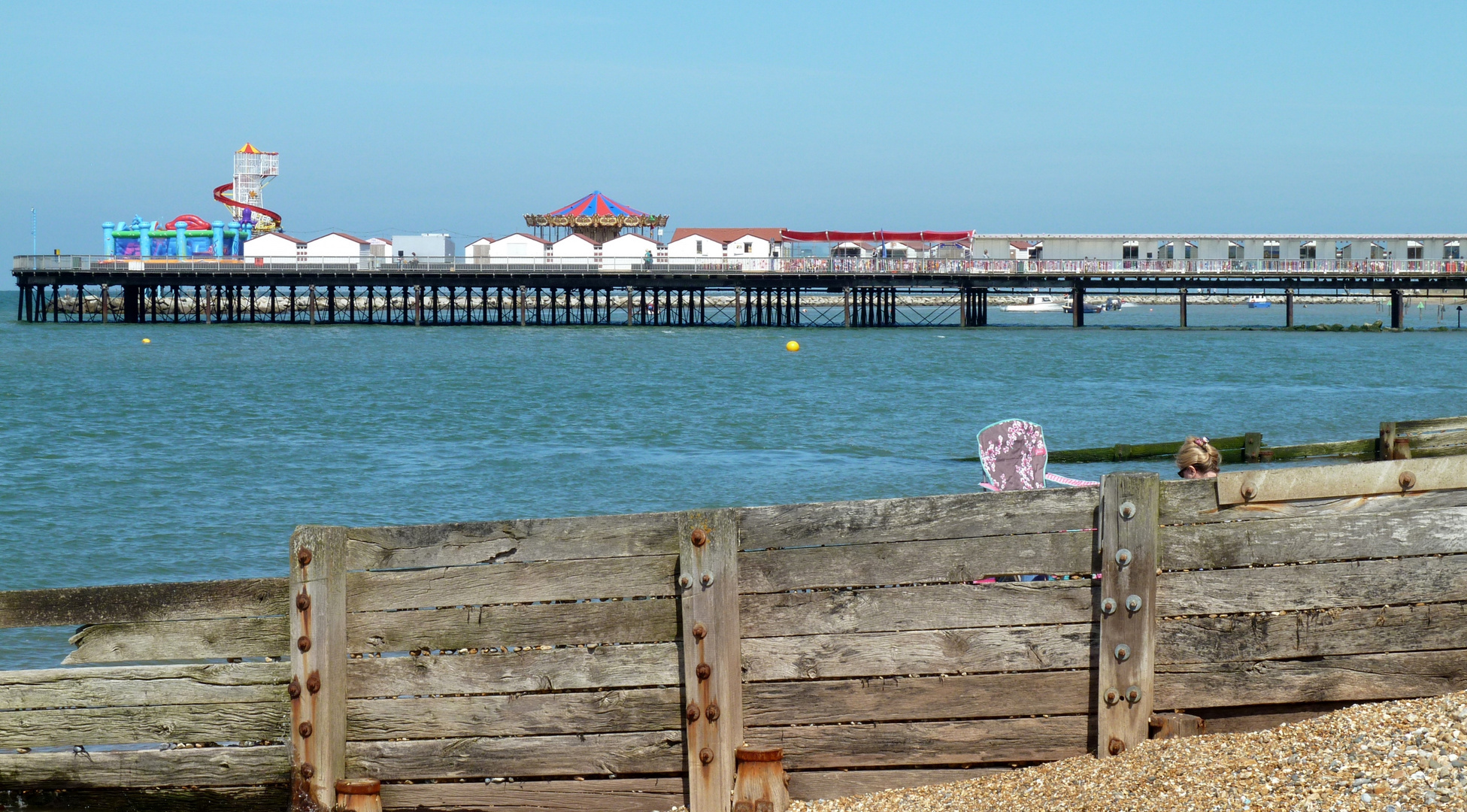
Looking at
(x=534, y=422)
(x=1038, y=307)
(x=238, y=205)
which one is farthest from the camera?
(x=1038, y=307)

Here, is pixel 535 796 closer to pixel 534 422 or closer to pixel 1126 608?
pixel 1126 608

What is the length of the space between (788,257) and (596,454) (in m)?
56.8

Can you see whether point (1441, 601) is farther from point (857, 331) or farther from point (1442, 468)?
point (857, 331)

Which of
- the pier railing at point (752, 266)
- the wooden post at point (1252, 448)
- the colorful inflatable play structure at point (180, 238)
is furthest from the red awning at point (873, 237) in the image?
the wooden post at point (1252, 448)

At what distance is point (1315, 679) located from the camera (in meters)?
4.94

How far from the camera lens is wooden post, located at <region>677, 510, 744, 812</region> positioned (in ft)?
15.9

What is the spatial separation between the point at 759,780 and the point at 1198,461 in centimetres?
282

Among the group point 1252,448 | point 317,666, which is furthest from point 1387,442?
point 317,666

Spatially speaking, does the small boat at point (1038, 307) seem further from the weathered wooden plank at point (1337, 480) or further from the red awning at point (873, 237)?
the weathered wooden plank at point (1337, 480)

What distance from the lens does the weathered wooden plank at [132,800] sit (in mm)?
5340

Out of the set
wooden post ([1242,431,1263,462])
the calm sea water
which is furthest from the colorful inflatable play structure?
wooden post ([1242,431,1263,462])

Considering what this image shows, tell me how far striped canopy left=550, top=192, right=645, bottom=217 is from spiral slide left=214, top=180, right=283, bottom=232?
18826mm

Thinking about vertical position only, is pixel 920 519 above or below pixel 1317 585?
above

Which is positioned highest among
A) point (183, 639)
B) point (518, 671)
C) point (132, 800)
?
point (183, 639)
